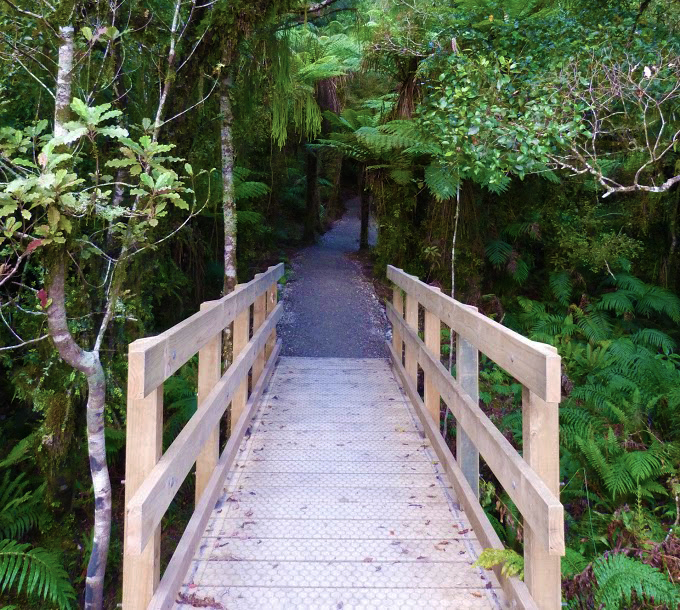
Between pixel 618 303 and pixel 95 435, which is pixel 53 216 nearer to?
pixel 95 435

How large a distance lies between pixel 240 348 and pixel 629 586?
9.15 feet

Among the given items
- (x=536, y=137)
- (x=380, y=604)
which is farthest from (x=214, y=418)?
(x=536, y=137)

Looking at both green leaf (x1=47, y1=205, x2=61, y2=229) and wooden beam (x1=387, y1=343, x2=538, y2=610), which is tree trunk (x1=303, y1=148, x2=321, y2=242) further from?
green leaf (x1=47, y1=205, x2=61, y2=229)

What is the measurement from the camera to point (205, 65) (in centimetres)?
448

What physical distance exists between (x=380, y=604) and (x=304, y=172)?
15652mm

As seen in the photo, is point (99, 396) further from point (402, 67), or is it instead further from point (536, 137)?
point (402, 67)

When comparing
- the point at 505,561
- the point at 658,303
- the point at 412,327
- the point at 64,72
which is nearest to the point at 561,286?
the point at 658,303

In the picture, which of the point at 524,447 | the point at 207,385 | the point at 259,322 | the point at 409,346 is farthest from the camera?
the point at 259,322

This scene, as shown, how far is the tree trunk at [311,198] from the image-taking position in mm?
13805

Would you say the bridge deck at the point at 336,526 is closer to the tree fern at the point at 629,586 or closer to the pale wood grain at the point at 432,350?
the pale wood grain at the point at 432,350

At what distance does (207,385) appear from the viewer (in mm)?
2803

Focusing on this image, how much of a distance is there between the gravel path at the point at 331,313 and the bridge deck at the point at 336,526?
117 inches

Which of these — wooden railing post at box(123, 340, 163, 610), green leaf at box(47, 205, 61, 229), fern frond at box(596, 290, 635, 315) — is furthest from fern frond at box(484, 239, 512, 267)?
wooden railing post at box(123, 340, 163, 610)

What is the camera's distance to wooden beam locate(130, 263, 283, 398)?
181 centimetres
